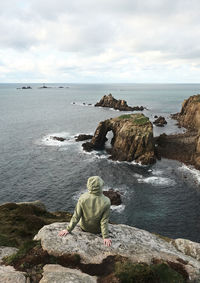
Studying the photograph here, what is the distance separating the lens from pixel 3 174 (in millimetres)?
53062

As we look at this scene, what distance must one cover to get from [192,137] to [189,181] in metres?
31.8

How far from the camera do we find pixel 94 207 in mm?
9719

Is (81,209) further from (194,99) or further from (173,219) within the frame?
(194,99)

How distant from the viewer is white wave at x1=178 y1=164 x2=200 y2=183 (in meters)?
51.4

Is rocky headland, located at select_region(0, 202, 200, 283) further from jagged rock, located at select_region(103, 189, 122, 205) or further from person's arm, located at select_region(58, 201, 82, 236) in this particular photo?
jagged rock, located at select_region(103, 189, 122, 205)

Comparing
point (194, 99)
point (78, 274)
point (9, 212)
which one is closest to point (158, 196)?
point (9, 212)

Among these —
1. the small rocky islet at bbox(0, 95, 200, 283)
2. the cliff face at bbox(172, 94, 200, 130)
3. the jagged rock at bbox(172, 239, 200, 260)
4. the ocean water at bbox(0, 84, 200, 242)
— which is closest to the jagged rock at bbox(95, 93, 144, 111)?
the cliff face at bbox(172, 94, 200, 130)

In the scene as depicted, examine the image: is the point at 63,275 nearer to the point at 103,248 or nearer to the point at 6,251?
the point at 103,248

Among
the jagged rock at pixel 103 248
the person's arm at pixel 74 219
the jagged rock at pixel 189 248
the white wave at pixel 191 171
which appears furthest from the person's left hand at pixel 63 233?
the white wave at pixel 191 171

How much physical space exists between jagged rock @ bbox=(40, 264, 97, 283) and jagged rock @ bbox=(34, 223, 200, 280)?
86cm

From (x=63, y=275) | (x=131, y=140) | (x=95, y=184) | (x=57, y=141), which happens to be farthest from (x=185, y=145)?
(x=63, y=275)

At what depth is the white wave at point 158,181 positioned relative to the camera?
48584 millimetres

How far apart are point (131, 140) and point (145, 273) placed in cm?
5634

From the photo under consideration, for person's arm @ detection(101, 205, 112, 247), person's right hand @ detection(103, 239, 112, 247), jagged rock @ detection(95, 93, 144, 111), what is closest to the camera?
person's arm @ detection(101, 205, 112, 247)
